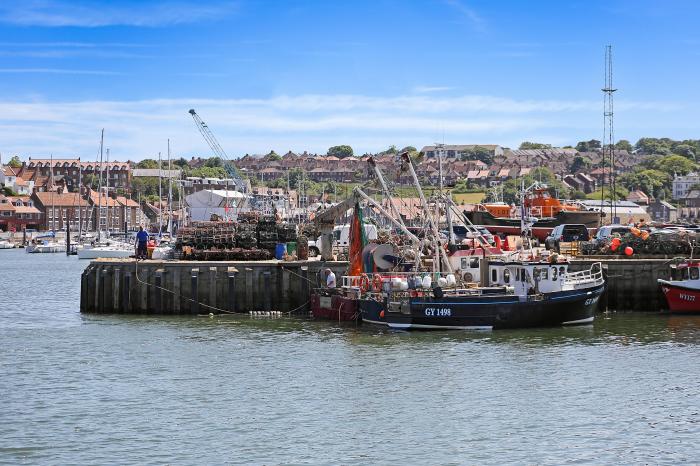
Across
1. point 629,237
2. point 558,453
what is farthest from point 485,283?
point 558,453

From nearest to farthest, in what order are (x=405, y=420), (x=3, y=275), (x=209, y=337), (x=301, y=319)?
1. (x=405, y=420)
2. (x=209, y=337)
3. (x=301, y=319)
4. (x=3, y=275)

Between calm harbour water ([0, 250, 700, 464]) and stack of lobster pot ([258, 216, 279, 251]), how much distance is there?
1074cm

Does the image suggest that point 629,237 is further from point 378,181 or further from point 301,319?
point 301,319

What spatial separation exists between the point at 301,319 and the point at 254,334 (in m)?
5.00

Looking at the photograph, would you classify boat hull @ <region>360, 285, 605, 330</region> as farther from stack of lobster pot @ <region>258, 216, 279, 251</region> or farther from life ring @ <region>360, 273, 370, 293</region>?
stack of lobster pot @ <region>258, 216, 279, 251</region>

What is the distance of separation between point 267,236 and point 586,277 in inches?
743

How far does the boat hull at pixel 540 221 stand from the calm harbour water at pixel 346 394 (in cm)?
2277

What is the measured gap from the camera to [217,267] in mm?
52656

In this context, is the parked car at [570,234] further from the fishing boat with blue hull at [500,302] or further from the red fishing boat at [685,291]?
the fishing boat with blue hull at [500,302]

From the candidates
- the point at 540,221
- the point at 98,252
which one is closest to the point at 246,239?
the point at 540,221

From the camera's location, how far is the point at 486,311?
146ft

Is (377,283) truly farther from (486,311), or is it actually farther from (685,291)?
(685,291)

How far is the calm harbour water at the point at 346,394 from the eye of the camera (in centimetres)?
2723

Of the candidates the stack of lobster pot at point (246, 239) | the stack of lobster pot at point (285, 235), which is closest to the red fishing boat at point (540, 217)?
the stack of lobster pot at point (285, 235)
